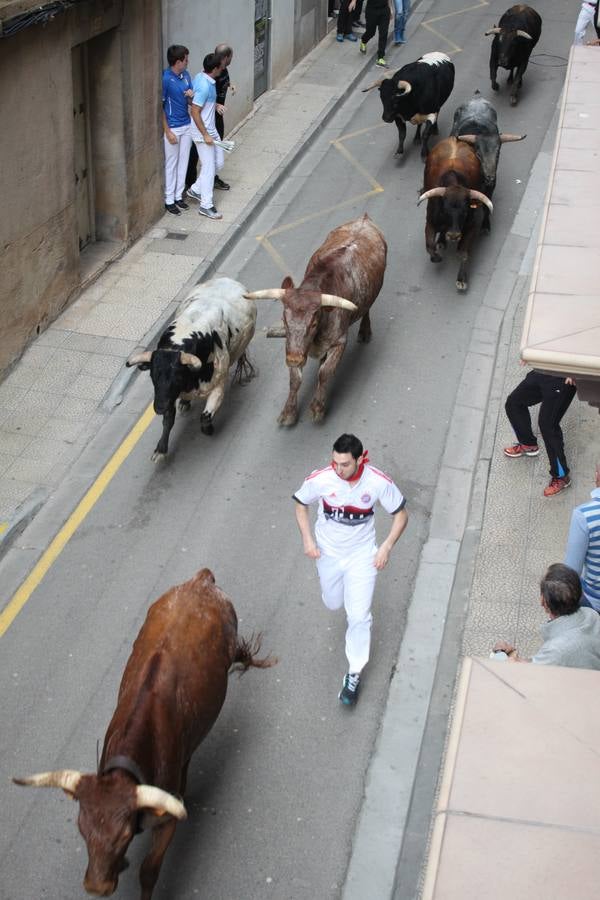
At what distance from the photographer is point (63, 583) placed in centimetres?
885

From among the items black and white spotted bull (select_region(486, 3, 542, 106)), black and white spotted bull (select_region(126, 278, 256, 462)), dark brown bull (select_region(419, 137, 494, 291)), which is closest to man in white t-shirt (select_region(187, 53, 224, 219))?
dark brown bull (select_region(419, 137, 494, 291))

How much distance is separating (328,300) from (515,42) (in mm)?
9978

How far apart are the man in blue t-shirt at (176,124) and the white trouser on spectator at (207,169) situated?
22 cm

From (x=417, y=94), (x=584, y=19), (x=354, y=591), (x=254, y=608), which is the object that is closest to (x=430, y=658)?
A: (x=354, y=591)

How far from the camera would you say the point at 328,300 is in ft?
32.8

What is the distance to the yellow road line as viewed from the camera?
8633mm

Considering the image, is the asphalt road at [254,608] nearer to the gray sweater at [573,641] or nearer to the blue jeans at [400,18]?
the gray sweater at [573,641]

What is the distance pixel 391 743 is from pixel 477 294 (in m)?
7.10

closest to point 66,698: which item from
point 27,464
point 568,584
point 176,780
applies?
point 176,780

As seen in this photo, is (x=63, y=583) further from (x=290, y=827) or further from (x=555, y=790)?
(x=555, y=790)

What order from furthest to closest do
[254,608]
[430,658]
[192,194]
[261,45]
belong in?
[261,45] < [192,194] < [254,608] < [430,658]

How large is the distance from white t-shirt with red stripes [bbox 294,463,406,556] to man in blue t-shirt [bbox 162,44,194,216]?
8.44 metres

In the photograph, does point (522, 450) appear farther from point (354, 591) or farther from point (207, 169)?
point (207, 169)

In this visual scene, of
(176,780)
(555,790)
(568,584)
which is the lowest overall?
(176,780)
